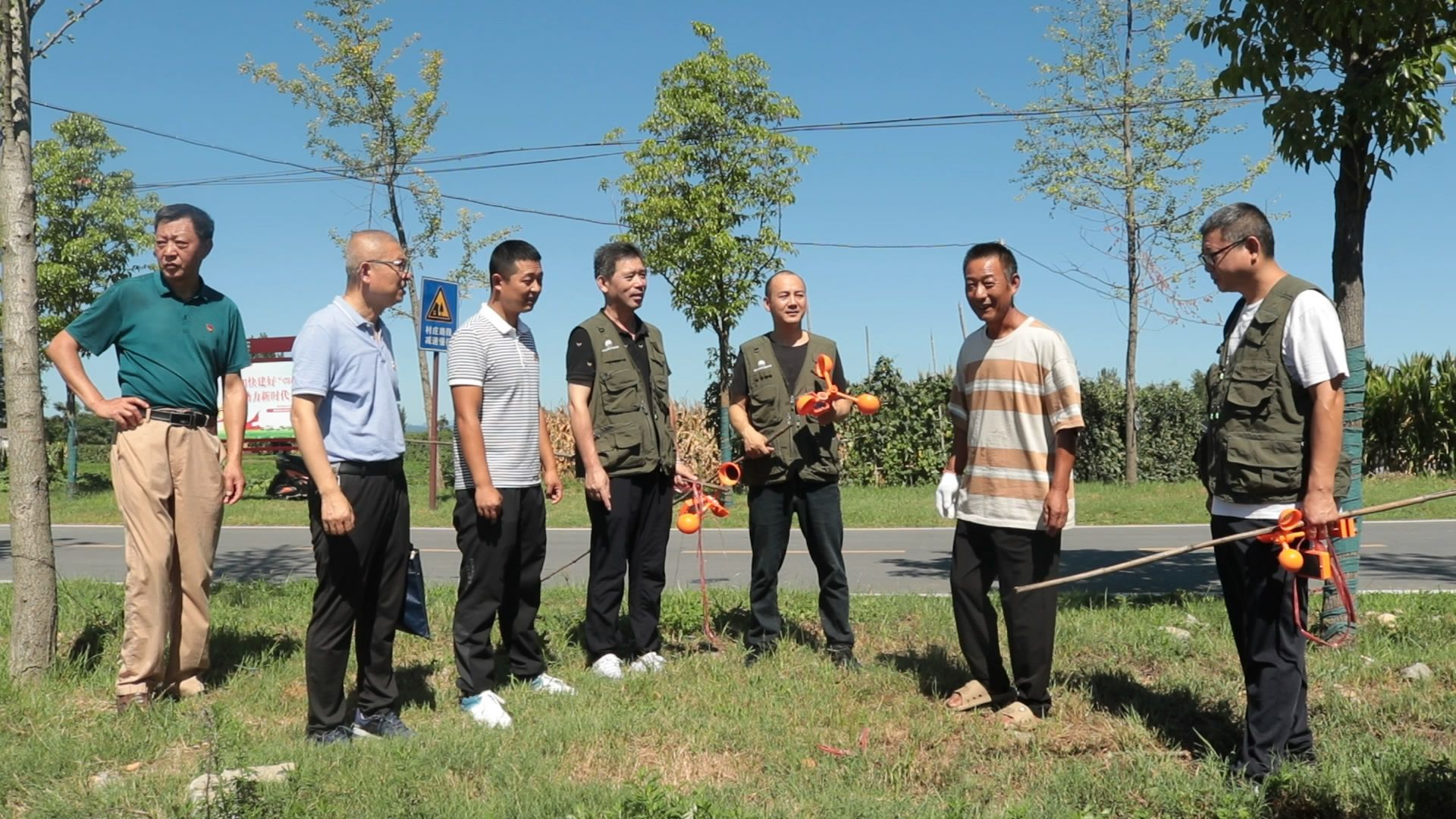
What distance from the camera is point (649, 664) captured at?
18.2ft

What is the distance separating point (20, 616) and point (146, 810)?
91.3 inches

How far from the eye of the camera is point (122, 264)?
21.5 m

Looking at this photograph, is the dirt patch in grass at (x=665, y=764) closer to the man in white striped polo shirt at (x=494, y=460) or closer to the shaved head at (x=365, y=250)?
the man in white striped polo shirt at (x=494, y=460)

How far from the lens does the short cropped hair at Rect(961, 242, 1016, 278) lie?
15.0 ft

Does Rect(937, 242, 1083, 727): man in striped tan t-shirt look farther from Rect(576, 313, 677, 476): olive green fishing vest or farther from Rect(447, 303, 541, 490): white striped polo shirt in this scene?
Rect(447, 303, 541, 490): white striped polo shirt

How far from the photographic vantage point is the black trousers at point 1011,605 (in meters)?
4.58

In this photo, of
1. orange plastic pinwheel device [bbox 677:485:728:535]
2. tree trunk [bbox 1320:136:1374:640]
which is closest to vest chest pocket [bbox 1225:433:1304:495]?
tree trunk [bbox 1320:136:1374:640]

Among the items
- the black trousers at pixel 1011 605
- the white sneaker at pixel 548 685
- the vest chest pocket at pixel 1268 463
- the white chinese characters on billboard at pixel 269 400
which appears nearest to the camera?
the vest chest pocket at pixel 1268 463

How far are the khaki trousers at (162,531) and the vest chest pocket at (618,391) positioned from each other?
5.97 ft

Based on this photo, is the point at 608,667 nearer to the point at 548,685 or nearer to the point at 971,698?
the point at 548,685

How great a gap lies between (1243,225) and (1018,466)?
4.24ft

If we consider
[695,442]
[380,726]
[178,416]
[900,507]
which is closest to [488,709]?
[380,726]

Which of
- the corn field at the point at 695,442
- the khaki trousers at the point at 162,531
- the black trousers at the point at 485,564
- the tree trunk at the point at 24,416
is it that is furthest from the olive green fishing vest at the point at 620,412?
the corn field at the point at 695,442

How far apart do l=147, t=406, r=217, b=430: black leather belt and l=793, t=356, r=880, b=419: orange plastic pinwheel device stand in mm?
2776
